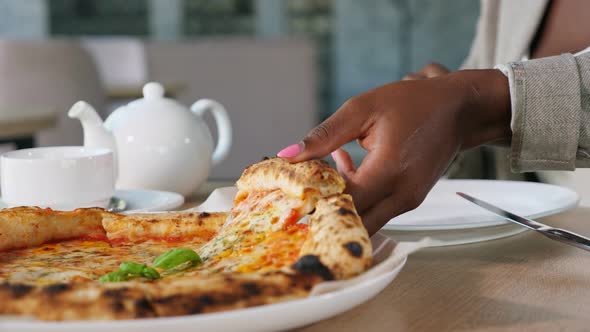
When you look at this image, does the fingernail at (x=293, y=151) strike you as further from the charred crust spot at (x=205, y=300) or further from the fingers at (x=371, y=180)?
the charred crust spot at (x=205, y=300)

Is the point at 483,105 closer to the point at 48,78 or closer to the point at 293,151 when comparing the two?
the point at 293,151

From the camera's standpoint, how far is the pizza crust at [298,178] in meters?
0.61

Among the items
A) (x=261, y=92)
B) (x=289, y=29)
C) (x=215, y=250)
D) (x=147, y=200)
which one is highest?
(x=215, y=250)

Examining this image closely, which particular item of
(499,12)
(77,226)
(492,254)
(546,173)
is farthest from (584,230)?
(499,12)

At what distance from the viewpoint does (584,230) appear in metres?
0.91

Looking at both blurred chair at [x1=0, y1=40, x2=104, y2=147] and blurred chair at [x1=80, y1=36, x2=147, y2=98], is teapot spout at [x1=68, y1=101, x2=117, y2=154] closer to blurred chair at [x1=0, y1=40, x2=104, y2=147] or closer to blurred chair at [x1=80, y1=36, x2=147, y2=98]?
blurred chair at [x1=0, y1=40, x2=104, y2=147]

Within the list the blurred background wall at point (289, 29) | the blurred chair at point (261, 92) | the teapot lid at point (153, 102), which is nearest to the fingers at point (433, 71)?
the teapot lid at point (153, 102)

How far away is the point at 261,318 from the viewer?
1.47ft

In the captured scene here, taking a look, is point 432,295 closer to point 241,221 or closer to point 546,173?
point 241,221

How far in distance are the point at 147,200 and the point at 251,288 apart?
2.19ft

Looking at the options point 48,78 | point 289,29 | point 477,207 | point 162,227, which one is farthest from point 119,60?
point 162,227

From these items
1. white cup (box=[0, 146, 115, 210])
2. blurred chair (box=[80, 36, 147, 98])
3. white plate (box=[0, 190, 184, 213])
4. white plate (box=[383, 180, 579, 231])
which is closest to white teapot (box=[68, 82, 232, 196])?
white plate (box=[0, 190, 184, 213])

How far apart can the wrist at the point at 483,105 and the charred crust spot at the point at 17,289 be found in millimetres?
503

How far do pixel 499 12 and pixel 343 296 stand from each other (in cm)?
147
